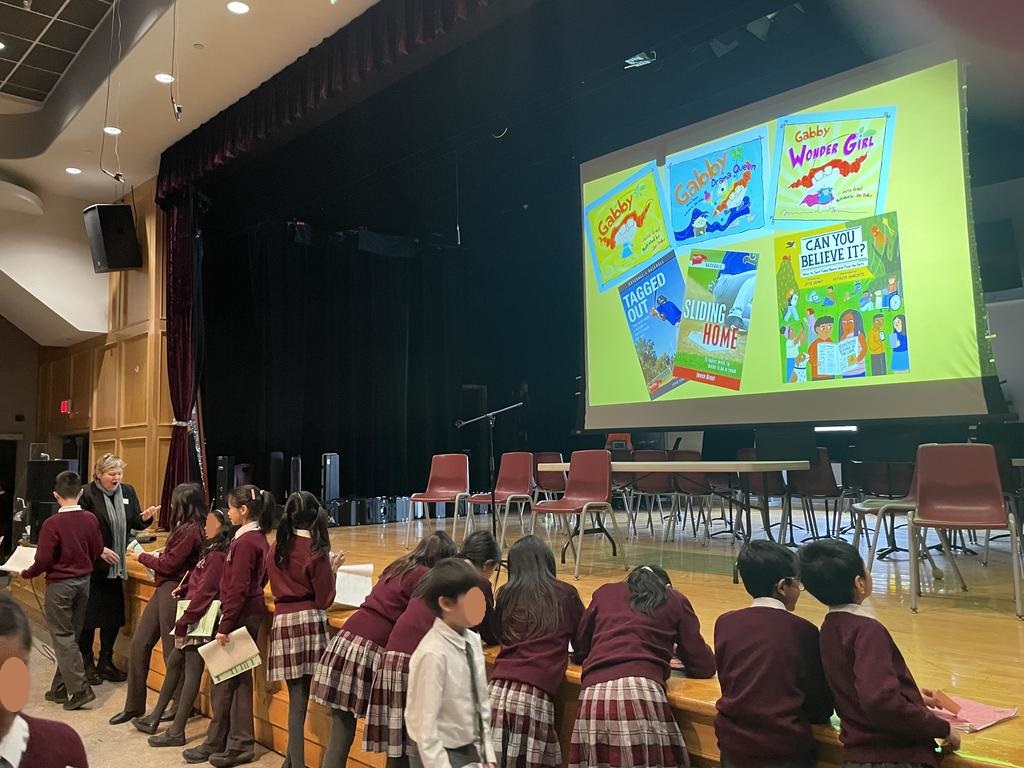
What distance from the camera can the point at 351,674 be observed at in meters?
2.77

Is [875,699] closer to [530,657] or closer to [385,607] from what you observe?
[530,657]

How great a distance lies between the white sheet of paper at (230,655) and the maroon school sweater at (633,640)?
1.79m

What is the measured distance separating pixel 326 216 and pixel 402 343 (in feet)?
7.48

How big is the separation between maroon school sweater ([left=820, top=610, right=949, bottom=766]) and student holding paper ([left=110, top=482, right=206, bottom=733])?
336cm

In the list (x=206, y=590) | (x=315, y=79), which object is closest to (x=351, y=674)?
A: (x=206, y=590)

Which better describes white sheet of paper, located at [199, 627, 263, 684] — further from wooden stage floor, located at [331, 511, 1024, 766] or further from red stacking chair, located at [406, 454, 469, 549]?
red stacking chair, located at [406, 454, 469, 549]

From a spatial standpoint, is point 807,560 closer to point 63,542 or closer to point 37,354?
point 63,542

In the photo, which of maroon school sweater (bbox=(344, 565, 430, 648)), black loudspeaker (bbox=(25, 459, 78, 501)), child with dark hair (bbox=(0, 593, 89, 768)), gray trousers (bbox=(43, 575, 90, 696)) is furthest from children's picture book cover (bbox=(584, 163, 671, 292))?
black loudspeaker (bbox=(25, 459, 78, 501))

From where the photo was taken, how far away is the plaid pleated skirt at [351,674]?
109 inches

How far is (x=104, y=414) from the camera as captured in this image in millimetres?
9469

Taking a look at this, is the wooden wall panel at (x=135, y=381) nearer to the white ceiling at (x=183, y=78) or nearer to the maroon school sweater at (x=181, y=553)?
the white ceiling at (x=183, y=78)

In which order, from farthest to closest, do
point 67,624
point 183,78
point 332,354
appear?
point 332,354
point 183,78
point 67,624

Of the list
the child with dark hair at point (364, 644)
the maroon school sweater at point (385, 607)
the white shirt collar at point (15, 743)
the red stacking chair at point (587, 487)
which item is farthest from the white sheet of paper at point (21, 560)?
the white shirt collar at point (15, 743)

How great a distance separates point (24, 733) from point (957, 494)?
12.7 ft
